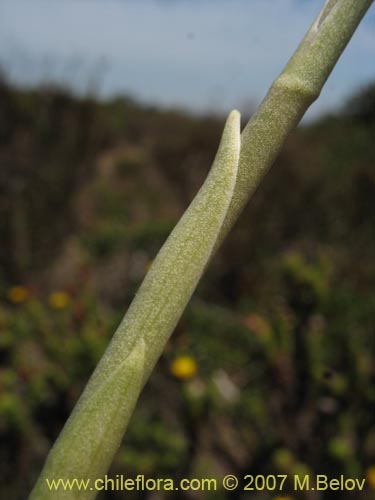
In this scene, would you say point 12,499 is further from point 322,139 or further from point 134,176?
point 322,139

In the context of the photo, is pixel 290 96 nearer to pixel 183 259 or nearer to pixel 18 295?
pixel 183 259

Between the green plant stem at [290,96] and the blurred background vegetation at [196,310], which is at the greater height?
the green plant stem at [290,96]

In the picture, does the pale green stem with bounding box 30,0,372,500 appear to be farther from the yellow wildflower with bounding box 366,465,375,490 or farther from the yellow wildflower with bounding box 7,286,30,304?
the yellow wildflower with bounding box 7,286,30,304

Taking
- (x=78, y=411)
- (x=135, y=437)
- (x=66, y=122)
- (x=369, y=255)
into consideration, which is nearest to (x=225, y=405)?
(x=135, y=437)

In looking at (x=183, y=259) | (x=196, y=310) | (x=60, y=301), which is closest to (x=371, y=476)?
(x=60, y=301)

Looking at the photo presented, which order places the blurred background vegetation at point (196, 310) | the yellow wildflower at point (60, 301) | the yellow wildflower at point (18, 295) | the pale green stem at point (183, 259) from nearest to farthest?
the pale green stem at point (183, 259) < the blurred background vegetation at point (196, 310) < the yellow wildflower at point (60, 301) < the yellow wildflower at point (18, 295)

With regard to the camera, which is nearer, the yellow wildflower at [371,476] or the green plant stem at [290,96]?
the green plant stem at [290,96]

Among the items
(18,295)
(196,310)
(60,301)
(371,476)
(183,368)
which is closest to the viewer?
(371,476)

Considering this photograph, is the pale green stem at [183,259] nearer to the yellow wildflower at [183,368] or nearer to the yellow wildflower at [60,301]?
the yellow wildflower at [183,368]

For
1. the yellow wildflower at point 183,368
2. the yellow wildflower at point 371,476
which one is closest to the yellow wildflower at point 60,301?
the yellow wildflower at point 183,368

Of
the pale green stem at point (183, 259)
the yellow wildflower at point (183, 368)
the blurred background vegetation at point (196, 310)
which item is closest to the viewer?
the pale green stem at point (183, 259)
